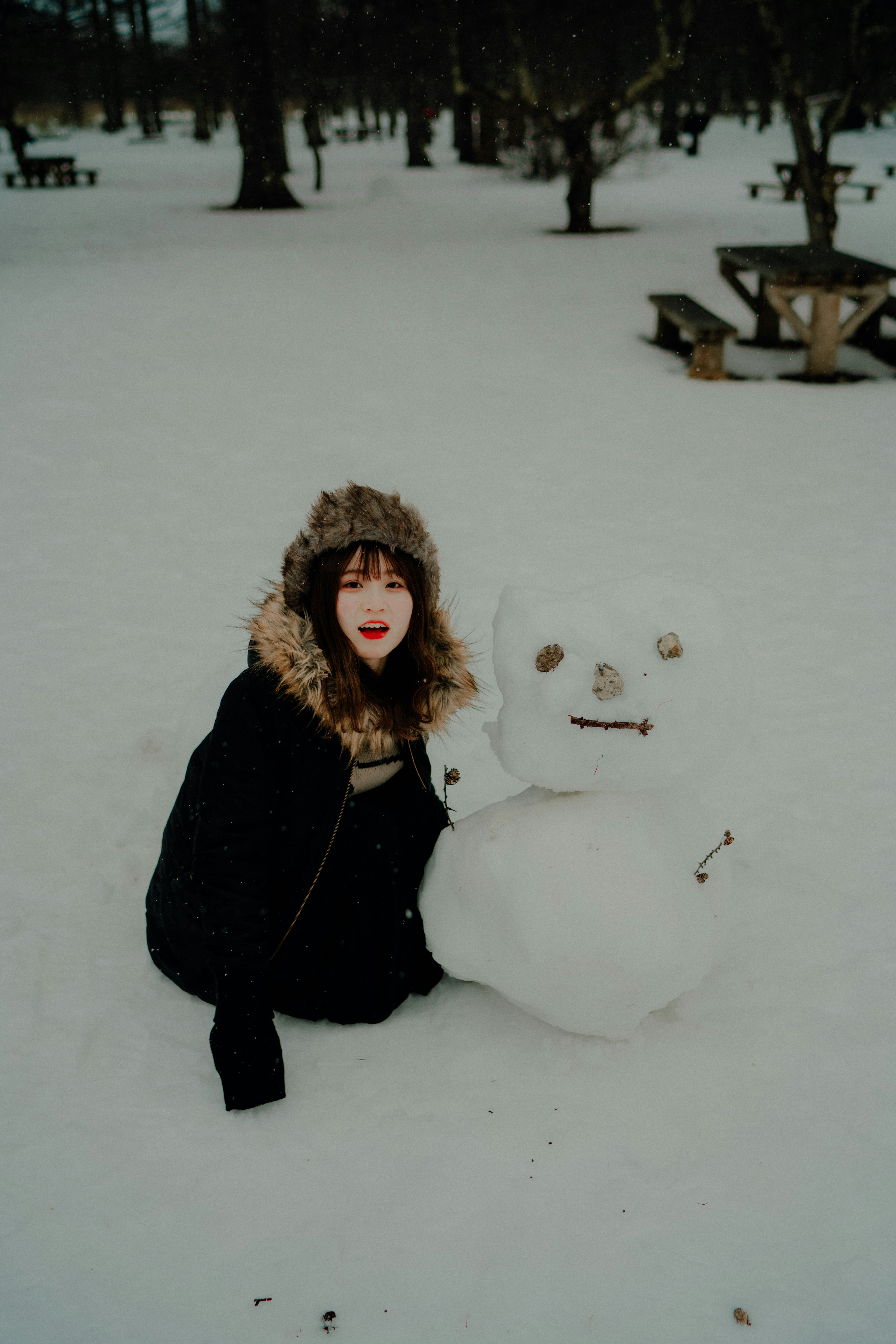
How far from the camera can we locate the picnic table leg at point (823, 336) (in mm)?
6758

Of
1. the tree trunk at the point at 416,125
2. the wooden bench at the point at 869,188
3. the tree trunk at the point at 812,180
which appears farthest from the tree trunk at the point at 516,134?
the tree trunk at the point at 812,180

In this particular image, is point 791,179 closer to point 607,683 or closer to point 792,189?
point 792,189

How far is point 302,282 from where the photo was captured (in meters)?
9.73

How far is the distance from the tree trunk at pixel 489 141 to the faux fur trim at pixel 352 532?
2338 centimetres

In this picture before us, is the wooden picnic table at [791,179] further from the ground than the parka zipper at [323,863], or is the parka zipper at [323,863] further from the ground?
the wooden picnic table at [791,179]

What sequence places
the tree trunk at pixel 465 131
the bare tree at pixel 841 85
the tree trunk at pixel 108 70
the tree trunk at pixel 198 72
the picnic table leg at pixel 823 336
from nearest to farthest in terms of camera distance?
the picnic table leg at pixel 823 336 → the bare tree at pixel 841 85 → the tree trunk at pixel 465 131 → the tree trunk at pixel 198 72 → the tree trunk at pixel 108 70

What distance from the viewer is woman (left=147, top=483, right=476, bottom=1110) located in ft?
5.81

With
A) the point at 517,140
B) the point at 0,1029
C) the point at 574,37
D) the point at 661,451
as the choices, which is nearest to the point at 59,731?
the point at 0,1029

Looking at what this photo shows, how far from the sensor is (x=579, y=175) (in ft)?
40.9

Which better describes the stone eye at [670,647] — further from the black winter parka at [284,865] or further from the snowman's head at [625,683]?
the black winter parka at [284,865]

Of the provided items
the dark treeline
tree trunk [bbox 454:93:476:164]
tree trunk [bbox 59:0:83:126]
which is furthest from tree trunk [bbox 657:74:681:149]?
→ tree trunk [bbox 59:0:83:126]

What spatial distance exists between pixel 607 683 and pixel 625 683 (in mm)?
50

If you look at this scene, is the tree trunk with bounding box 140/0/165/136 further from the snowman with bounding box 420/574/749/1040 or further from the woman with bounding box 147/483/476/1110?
the snowman with bounding box 420/574/749/1040

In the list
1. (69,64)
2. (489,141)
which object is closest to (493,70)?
(489,141)
